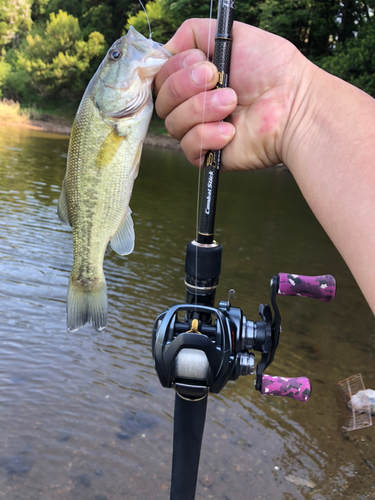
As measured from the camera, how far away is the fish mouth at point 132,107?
5.57ft

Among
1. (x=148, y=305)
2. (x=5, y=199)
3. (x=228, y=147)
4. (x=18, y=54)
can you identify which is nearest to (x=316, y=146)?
(x=228, y=147)

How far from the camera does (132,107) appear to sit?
171cm

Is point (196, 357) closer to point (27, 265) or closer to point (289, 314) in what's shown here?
point (289, 314)

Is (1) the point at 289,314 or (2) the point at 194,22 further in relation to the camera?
(1) the point at 289,314

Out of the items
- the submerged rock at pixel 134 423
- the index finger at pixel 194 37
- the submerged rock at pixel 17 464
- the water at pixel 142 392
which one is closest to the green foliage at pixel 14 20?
the water at pixel 142 392

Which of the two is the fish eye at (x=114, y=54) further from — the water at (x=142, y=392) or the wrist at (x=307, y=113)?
the water at (x=142, y=392)

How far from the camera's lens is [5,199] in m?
10.2

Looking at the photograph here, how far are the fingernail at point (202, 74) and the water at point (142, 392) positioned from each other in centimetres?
293

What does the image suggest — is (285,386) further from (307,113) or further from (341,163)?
(307,113)

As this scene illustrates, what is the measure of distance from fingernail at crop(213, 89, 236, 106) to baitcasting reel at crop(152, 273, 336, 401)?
66 centimetres

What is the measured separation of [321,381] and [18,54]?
38317mm

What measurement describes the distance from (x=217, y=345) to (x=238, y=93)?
1.04m

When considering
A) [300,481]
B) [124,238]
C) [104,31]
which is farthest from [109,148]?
[104,31]

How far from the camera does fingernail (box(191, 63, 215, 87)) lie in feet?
5.18
